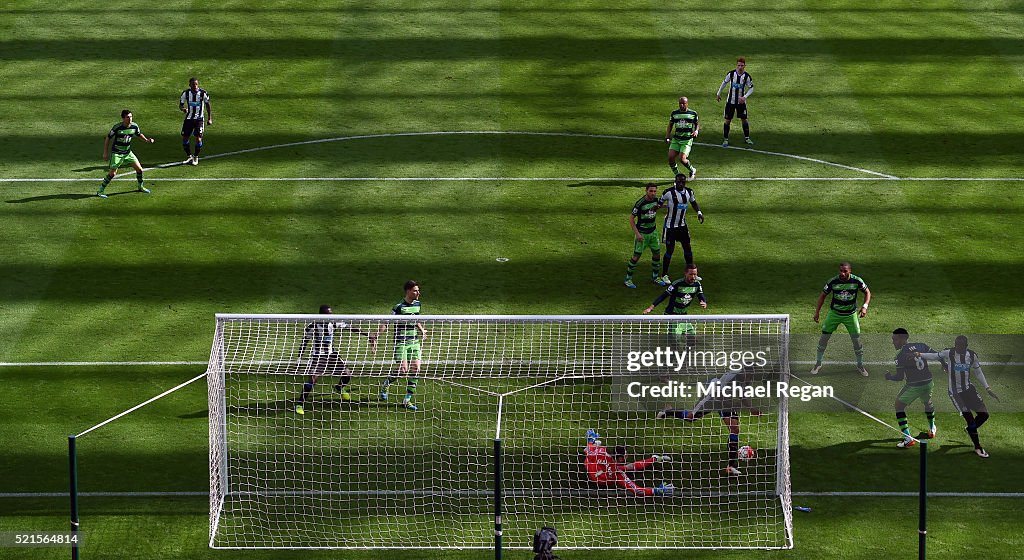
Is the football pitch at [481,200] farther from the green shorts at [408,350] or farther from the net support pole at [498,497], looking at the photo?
the net support pole at [498,497]

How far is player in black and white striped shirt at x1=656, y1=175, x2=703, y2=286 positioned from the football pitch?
0.98 meters

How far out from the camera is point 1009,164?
32.6 meters

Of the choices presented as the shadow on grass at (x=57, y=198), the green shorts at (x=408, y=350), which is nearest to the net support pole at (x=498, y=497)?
the green shorts at (x=408, y=350)

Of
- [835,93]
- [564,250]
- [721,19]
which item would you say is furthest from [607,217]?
[721,19]

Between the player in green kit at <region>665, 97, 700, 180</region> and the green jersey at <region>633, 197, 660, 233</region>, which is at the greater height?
the player in green kit at <region>665, 97, 700, 180</region>

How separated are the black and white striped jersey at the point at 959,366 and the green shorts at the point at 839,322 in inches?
96.1

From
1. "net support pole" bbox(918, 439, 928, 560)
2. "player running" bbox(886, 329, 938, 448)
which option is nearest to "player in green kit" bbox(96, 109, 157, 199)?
"player running" bbox(886, 329, 938, 448)

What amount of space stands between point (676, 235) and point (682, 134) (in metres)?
5.08

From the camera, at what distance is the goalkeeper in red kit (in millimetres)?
20359

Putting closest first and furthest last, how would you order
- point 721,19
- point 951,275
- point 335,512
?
point 335,512 → point 951,275 → point 721,19

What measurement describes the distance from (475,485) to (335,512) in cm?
205

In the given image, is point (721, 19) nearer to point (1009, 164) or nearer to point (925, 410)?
point (1009, 164)

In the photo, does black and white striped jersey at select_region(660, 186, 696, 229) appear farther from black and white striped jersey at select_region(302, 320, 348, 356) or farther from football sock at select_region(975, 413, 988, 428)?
black and white striped jersey at select_region(302, 320, 348, 356)

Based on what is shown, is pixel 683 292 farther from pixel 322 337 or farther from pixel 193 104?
pixel 193 104
